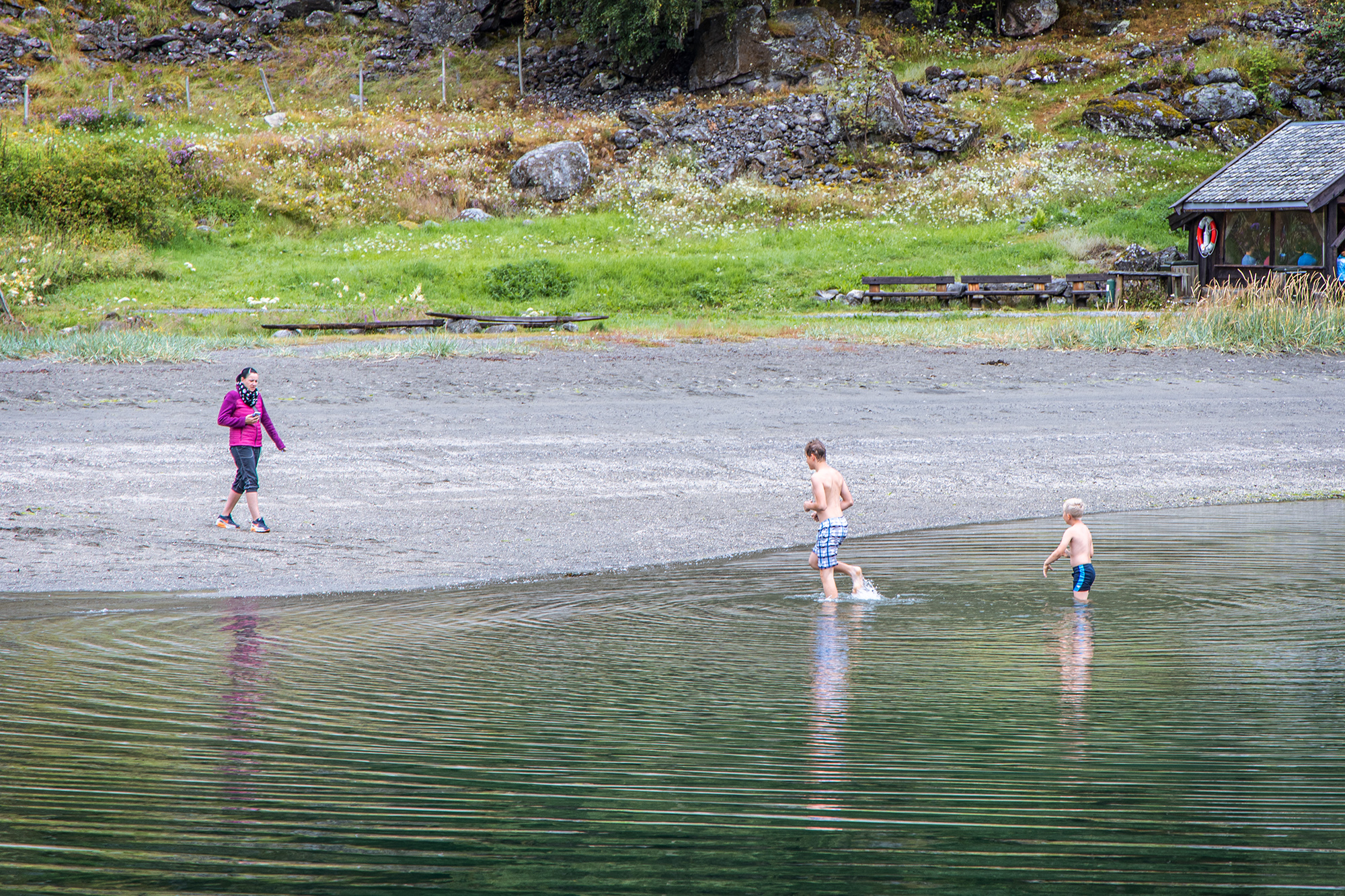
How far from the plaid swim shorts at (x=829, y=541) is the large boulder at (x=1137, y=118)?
122 ft

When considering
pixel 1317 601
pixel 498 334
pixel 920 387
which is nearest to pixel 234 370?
pixel 498 334

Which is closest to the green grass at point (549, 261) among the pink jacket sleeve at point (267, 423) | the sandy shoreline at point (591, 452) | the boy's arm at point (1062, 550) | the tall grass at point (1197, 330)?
the tall grass at point (1197, 330)

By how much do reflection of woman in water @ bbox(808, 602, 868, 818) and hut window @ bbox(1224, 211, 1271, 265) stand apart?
25.2m

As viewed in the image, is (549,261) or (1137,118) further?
(1137,118)

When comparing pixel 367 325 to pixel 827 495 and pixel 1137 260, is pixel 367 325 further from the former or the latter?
pixel 1137 260

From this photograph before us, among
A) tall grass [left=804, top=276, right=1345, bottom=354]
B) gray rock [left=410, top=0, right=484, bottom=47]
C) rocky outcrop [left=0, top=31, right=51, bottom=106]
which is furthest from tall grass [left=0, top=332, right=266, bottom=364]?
gray rock [left=410, top=0, right=484, bottom=47]

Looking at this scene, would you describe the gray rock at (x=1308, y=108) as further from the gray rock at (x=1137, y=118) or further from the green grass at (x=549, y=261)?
the green grass at (x=549, y=261)

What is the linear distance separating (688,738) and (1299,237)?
28.0 meters

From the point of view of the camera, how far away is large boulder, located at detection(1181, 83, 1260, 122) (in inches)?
1624

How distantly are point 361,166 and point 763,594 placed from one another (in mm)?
33770

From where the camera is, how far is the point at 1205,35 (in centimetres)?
4644

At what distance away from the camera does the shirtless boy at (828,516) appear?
27.4ft

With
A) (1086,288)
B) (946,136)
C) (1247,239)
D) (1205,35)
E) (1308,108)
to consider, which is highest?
(1205,35)

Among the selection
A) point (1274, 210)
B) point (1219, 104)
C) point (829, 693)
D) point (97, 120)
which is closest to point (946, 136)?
point (1219, 104)
